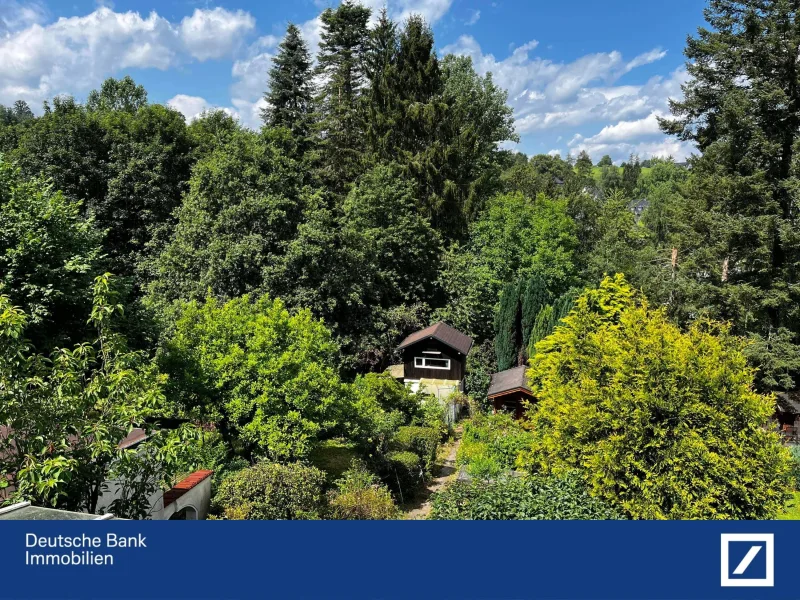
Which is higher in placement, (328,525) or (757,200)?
(757,200)

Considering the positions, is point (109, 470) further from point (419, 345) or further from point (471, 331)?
point (471, 331)

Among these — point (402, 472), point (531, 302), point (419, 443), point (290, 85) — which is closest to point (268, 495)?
point (402, 472)

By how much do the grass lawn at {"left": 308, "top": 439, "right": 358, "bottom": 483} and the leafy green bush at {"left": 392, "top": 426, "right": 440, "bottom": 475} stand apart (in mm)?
1529

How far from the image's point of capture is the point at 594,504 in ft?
29.6

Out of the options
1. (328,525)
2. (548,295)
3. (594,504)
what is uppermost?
(548,295)

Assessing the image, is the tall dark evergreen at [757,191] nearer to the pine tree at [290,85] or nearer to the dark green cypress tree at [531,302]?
the dark green cypress tree at [531,302]

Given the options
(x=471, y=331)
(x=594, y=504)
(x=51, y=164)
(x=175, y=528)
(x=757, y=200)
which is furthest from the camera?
(x=471, y=331)

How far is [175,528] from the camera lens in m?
5.15

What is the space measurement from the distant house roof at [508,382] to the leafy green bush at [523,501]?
1172 cm

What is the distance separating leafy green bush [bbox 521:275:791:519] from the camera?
29.5 ft

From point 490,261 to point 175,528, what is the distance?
25.6m

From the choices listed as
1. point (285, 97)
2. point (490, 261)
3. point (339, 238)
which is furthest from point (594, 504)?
point (285, 97)

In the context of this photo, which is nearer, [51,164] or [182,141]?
[51,164]

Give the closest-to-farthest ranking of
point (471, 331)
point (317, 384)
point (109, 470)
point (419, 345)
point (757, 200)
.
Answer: point (109, 470) < point (317, 384) < point (757, 200) < point (419, 345) < point (471, 331)
